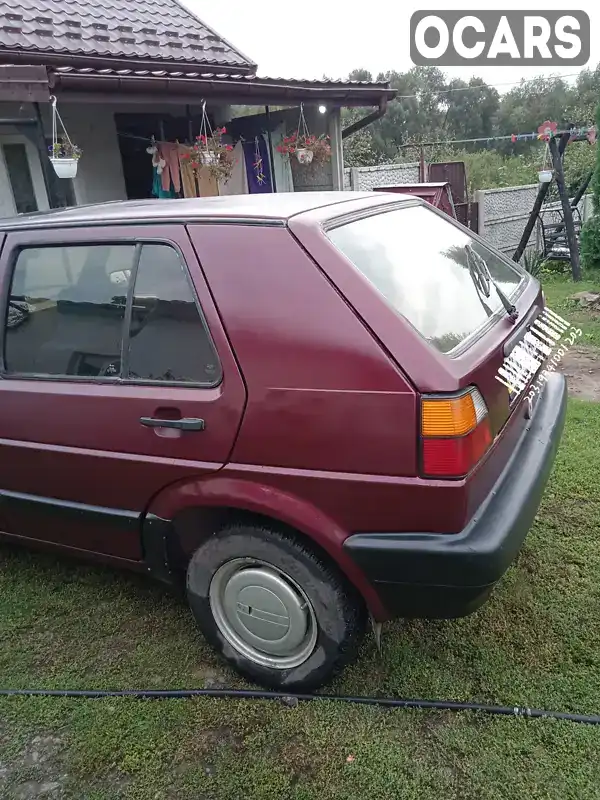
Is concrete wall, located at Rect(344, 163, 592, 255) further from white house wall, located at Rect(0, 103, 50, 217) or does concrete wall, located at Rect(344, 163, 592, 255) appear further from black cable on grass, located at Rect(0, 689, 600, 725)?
black cable on grass, located at Rect(0, 689, 600, 725)

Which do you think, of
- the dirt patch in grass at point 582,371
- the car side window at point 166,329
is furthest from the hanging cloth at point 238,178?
the car side window at point 166,329

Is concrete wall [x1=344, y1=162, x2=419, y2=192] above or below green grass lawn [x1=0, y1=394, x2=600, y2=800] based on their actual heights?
above

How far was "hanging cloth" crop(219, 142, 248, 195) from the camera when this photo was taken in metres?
8.34

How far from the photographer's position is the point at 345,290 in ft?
6.46

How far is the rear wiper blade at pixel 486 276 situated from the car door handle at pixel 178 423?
130cm

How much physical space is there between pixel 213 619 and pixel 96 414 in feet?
3.06

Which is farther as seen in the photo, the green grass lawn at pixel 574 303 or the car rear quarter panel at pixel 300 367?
the green grass lawn at pixel 574 303

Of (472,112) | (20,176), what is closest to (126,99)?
(20,176)

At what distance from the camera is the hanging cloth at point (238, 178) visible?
834 cm

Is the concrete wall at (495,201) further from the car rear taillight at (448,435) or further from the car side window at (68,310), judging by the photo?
the car rear taillight at (448,435)

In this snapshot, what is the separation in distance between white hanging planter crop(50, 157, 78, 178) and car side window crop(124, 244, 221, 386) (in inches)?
174

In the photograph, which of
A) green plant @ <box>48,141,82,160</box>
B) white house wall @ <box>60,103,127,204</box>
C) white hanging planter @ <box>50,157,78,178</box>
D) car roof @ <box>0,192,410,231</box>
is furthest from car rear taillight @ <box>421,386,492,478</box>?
white house wall @ <box>60,103,127,204</box>

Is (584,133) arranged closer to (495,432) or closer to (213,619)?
(495,432)

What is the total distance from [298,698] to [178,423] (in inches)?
45.5
